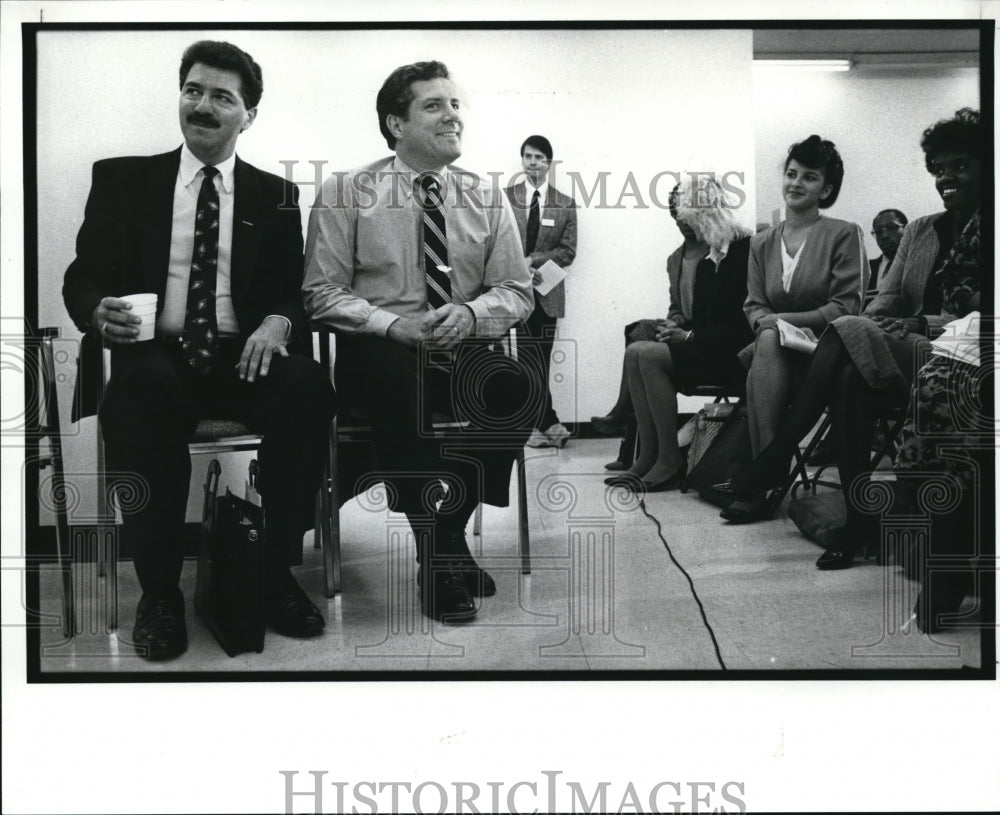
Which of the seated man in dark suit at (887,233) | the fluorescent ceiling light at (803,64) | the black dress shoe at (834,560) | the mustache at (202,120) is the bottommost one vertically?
the black dress shoe at (834,560)

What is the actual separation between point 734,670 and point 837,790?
0.33 meters

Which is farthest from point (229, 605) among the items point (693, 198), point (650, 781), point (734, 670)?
point (693, 198)

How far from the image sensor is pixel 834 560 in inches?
89.0

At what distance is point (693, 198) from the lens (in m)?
2.26

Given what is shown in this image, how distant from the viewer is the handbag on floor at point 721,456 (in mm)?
2277

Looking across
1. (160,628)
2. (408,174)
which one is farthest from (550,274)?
(160,628)

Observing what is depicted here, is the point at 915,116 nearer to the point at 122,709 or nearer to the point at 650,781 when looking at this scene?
the point at 650,781

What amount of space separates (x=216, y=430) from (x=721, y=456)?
118 centimetres

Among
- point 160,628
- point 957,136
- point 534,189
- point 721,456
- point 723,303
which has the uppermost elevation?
point 957,136

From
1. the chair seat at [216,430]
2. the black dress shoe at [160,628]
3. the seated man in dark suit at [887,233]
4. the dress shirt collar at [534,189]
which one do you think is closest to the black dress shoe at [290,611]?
→ the black dress shoe at [160,628]

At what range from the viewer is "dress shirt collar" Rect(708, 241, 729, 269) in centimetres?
227

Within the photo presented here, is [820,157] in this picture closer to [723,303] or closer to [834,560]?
[723,303]

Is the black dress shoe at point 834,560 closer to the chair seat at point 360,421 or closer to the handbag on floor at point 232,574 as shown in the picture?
the chair seat at point 360,421

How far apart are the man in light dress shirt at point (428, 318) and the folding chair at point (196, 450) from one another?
225 mm
